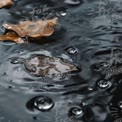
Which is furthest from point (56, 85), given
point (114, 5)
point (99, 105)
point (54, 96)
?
point (114, 5)

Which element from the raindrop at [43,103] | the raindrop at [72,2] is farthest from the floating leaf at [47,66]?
the raindrop at [72,2]

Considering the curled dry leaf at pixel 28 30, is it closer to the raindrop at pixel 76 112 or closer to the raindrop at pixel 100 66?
the raindrop at pixel 100 66

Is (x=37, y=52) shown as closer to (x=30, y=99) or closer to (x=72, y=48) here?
(x=72, y=48)

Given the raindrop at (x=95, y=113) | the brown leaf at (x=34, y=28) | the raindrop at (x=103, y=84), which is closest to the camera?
the raindrop at (x=95, y=113)

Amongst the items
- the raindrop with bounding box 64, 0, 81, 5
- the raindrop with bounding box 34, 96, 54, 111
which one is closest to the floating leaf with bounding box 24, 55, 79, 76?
the raindrop with bounding box 34, 96, 54, 111

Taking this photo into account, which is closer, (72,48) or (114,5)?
(72,48)

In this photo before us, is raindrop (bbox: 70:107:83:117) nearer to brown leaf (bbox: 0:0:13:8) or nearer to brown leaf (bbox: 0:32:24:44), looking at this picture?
brown leaf (bbox: 0:32:24:44)
